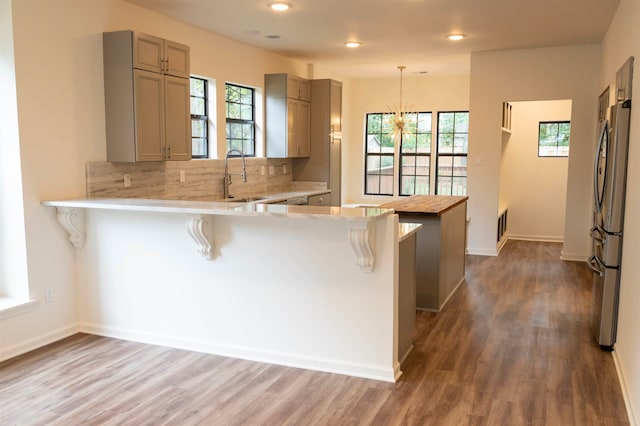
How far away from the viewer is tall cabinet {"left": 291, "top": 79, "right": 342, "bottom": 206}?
24.0 ft

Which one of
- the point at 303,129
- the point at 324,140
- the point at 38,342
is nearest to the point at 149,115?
the point at 38,342

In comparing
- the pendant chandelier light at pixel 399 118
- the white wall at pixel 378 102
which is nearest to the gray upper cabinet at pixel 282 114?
the pendant chandelier light at pixel 399 118

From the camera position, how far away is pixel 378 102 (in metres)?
10.0

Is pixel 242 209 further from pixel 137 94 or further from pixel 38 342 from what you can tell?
pixel 38 342

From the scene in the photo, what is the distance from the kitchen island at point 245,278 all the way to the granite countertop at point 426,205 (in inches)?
43.8

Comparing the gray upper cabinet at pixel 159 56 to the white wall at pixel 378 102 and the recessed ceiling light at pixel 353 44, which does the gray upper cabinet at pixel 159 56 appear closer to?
the recessed ceiling light at pixel 353 44

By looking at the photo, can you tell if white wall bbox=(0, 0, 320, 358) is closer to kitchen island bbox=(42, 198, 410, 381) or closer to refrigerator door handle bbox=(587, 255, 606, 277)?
kitchen island bbox=(42, 198, 410, 381)

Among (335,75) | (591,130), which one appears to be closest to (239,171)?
(335,75)

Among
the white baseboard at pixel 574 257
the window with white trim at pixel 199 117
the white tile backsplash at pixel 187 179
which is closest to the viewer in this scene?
the white tile backsplash at pixel 187 179

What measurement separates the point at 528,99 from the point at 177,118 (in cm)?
452

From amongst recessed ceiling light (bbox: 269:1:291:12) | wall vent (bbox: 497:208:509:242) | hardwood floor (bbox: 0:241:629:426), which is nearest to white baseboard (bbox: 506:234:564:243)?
wall vent (bbox: 497:208:509:242)

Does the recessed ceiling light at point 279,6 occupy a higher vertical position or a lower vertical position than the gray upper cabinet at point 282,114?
higher

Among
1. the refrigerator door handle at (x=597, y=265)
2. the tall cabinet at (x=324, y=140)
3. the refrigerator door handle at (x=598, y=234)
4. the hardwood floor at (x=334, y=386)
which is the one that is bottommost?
the hardwood floor at (x=334, y=386)

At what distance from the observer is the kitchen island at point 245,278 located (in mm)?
3266
